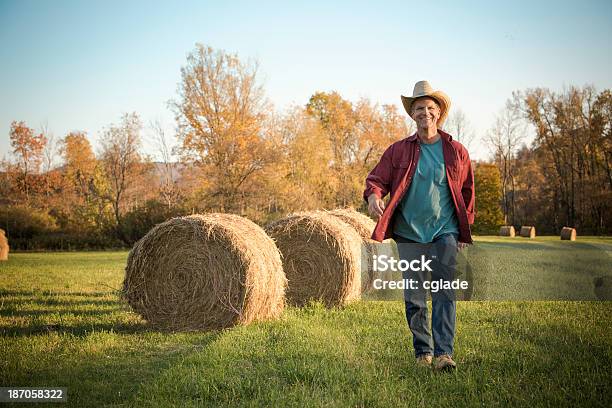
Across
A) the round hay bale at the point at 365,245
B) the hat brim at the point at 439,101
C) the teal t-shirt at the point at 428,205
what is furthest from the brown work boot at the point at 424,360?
the round hay bale at the point at 365,245

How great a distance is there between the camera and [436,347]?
445 cm

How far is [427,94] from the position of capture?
4.72 m

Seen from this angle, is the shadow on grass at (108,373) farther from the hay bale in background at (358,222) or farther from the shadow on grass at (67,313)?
the hay bale in background at (358,222)

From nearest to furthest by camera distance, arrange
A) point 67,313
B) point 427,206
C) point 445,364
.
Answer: point 445,364, point 427,206, point 67,313

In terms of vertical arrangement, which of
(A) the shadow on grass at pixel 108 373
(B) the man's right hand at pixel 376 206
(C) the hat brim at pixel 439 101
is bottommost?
(A) the shadow on grass at pixel 108 373

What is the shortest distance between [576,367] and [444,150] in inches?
81.9

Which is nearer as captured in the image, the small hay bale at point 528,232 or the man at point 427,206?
the man at point 427,206

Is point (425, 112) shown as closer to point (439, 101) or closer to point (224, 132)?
point (439, 101)

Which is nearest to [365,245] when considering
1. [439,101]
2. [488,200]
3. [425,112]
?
[439,101]

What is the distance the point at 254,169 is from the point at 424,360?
26864 mm

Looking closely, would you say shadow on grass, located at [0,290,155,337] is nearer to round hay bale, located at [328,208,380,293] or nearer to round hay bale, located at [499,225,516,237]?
round hay bale, located at [328,208,380,293]

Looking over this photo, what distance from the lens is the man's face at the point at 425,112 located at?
187 inches

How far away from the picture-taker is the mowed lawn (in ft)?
12.5

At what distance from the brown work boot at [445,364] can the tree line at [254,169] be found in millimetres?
24978
